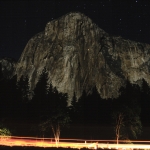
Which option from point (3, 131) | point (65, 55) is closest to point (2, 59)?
point (65, 55)

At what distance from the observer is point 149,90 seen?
2864 inches

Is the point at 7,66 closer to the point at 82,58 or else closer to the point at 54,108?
the point at 82,58

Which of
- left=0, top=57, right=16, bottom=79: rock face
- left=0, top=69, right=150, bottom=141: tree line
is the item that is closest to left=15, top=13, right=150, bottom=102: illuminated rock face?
left=0, top=57, right=16, bottom=79: rock face

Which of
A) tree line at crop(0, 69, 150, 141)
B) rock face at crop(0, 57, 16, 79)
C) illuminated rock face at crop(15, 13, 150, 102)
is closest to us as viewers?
tree line at crop(0, 69, 150, 141)

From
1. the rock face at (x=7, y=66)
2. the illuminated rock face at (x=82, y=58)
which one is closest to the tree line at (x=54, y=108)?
the illuminated rock face at (x=82, y=58)

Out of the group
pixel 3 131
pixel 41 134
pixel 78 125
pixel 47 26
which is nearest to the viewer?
pixel 3 131

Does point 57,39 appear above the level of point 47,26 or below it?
below

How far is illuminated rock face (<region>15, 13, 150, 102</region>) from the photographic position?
100 metres

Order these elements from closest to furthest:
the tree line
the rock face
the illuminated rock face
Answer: the tree line
the illuminated rock face
the rock face

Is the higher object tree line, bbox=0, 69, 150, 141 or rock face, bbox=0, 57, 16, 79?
rock face, bbox=0, 57, 16, 79

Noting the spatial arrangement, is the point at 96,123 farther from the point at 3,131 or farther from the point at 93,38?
the point at 93,38

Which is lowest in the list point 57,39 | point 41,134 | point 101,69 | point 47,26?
point 41,134

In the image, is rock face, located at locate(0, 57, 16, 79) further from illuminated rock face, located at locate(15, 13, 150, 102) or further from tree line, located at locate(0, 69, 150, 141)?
tree line, located at locate(0, 69, 150, 141)

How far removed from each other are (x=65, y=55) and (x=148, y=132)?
60746 millimetres
